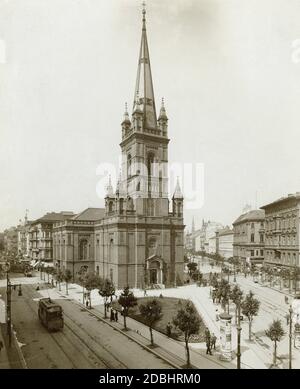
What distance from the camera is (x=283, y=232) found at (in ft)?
192

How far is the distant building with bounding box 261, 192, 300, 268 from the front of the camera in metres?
53.8

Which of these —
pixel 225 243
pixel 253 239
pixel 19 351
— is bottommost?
pixel 225 243

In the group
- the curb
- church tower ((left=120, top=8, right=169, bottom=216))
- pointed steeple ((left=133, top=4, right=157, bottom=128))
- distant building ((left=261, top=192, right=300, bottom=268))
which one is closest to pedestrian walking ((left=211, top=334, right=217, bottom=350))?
the curb

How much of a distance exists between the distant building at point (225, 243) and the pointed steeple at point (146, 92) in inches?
2551

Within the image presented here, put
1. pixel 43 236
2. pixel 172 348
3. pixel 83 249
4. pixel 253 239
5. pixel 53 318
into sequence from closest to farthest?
1. pixel 172 348
2. pixel 53 318
3. pixel 83 249
4. pixel 43 236
5. pixel 253 239

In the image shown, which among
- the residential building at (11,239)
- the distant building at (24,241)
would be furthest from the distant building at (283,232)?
the residential building at (11,239)

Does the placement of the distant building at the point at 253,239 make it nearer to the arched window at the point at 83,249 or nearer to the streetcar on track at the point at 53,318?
the arched window at the point at 83,249

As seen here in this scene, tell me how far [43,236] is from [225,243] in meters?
62.3

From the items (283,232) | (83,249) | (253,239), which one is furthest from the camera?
(253,239)

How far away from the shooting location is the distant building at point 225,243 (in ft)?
369

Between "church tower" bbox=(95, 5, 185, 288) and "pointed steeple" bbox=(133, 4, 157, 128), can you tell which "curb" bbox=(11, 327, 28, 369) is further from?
"pointed steeple" bbox=(133, 4, 157, 128)

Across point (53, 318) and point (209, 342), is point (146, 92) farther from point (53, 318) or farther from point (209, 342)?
point (209, 342)

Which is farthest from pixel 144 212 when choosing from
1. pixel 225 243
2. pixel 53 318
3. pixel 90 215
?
pixel 225 243
